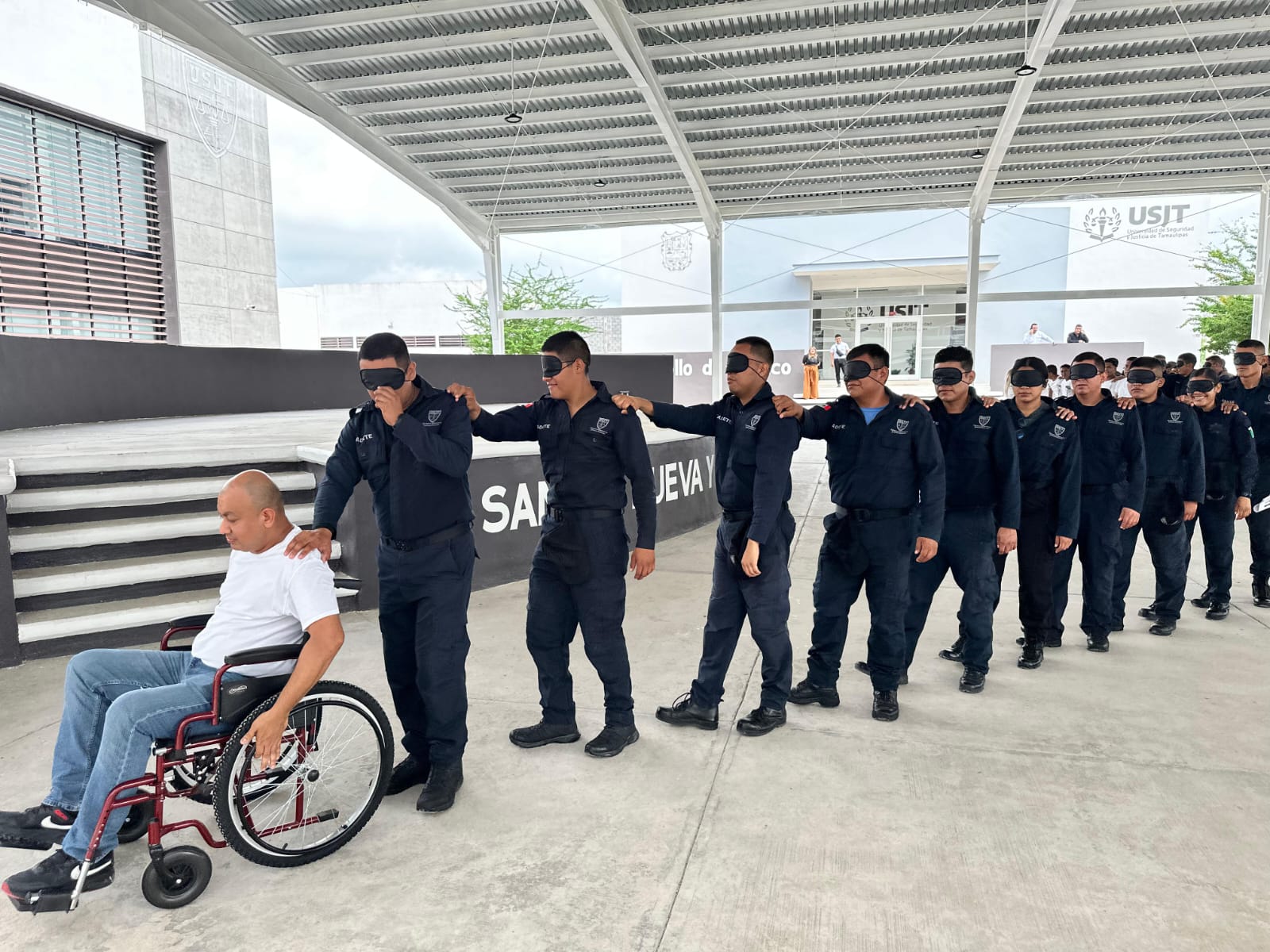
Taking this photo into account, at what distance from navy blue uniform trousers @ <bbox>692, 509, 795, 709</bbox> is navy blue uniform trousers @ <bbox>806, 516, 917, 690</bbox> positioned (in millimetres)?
322

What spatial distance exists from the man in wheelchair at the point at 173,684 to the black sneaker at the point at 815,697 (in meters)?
2.24

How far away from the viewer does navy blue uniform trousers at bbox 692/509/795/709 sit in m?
3.34

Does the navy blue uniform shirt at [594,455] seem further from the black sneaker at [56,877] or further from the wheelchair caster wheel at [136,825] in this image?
the black sneaker at [56,877]

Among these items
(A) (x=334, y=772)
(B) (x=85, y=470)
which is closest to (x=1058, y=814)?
(A) (x=334, y=772)

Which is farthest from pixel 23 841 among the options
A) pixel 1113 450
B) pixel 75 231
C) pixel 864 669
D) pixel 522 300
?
pixel 522 300

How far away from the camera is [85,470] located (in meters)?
4.77

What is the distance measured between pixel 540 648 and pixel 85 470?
3.33 metres

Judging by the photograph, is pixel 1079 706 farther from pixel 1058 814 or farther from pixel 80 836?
pixel 80 836

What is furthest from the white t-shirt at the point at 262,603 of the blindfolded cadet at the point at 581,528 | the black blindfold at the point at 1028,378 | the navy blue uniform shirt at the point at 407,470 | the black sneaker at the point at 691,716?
the black blindfold at the point at 1028,378

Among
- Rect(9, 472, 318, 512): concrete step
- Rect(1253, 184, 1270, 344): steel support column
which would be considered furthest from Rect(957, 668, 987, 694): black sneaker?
Rect(1253, 184, 1270, 344): steel support column

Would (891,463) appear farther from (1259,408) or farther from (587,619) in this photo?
(1259,408)

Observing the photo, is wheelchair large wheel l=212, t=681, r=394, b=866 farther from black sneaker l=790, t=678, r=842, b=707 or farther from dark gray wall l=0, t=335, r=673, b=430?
dark gray wall l=0, t=335, r=673, b=430

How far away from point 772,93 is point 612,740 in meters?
12.1

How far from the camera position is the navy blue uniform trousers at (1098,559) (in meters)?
4.52
